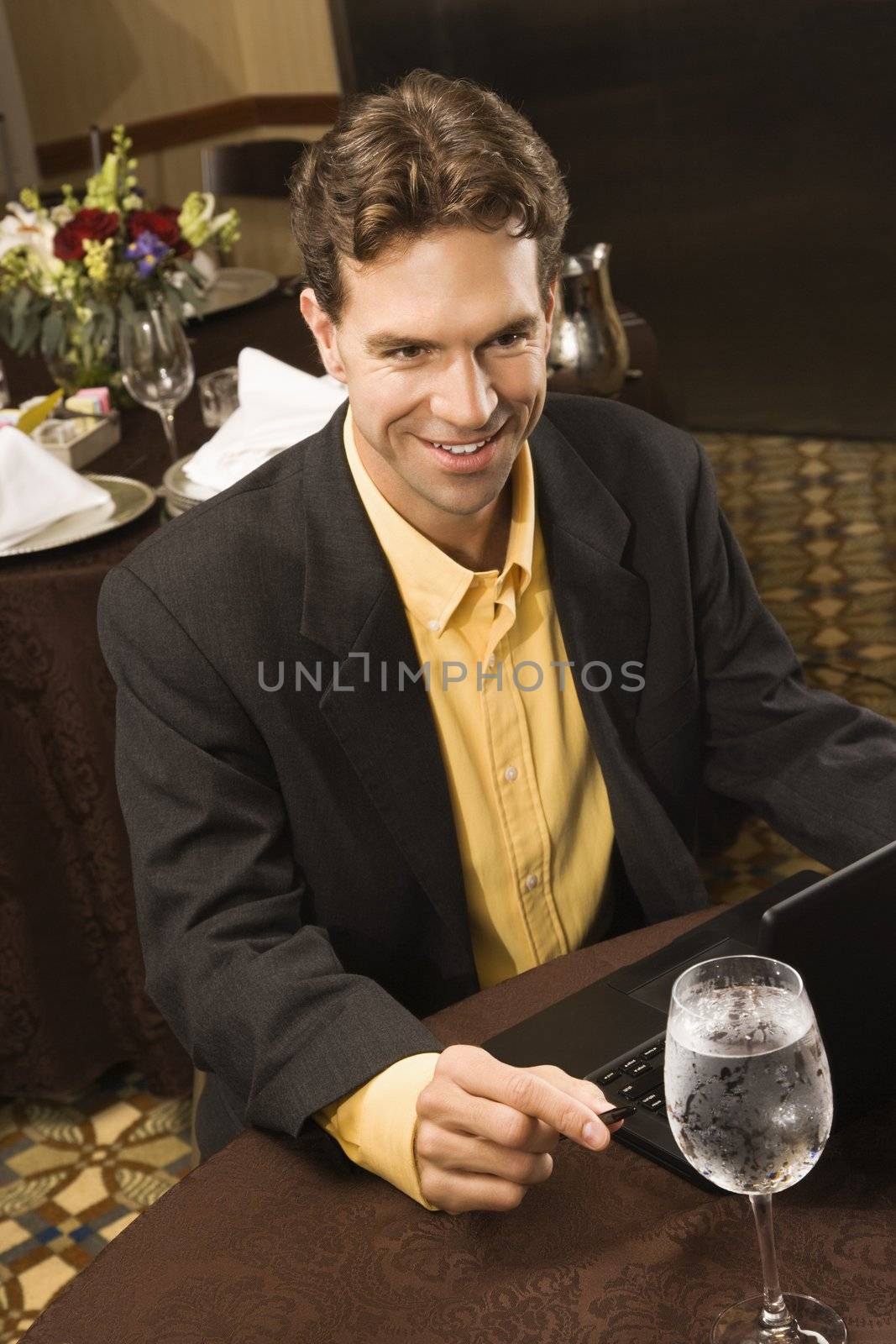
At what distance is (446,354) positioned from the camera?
128 cm

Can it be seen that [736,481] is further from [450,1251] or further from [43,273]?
[450,1251]

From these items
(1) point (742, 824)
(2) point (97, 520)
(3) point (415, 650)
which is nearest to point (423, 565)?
(3) point (415, 650)

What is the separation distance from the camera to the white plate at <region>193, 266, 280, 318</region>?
3.51m

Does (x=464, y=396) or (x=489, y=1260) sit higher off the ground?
(x=464, y=396)

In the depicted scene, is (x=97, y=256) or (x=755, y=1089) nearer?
(x=755, y=1089)

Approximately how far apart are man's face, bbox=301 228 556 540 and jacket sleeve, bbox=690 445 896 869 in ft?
1.03

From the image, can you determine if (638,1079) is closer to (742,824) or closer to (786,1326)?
(786,1326)

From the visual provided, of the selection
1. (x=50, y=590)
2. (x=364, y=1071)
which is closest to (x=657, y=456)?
(x=364, y=1071)

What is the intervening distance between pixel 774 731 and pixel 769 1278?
71 cm

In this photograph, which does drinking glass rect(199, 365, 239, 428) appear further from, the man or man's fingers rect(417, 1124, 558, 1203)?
man's fingers rect(417, 1124, 558, 1203)

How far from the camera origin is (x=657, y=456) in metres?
1.55

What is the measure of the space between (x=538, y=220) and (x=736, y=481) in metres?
3.59

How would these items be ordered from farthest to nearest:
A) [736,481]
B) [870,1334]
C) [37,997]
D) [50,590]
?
1. [736,481]
2. [37,997]
3. [50,590]
4. [870,1334]

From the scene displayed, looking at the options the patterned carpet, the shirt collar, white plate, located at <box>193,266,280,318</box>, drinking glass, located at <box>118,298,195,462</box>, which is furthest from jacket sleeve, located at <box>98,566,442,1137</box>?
white plate, located at <box>193,266,280,318</box>
